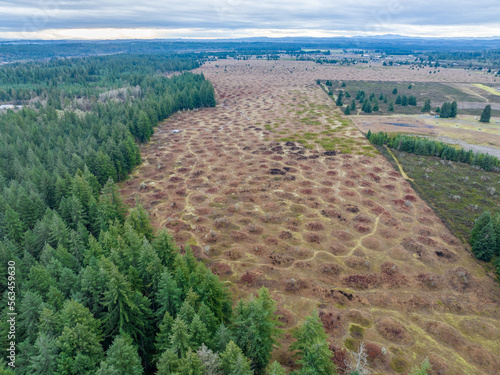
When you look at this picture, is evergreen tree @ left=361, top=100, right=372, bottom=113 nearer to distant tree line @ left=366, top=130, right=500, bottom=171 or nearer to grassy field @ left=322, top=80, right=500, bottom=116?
grassy field @ left=322, top=80, right=500, bottom=116

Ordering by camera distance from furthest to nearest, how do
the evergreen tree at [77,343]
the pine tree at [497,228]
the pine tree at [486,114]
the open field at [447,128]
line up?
the pine tree at [486,114] → the open field at [447,128] → the pine tree at [497,228] → the evergreen tree at [77,343]

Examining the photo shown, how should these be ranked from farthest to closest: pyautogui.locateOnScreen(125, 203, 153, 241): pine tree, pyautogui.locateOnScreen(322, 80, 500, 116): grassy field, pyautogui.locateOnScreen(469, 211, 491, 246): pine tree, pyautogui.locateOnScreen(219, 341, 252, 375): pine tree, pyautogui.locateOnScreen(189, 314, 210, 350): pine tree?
1. pyautogui.locateOnScreen(322, 80, 500, 116): grassy field
2. pyautogui.locateOnScreen(469, 211, 491, 246): pine tree
3. pyautogui.locateOnScreen(125, 203, 153, 241): pine tree
4. pyautogui.locateOnScreen(189, 314, 210, 350): pine tree
5. pyautogui.locateOnScreen(219, 341, 252, 375): pine tree

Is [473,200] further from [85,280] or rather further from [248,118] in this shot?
[248,118]

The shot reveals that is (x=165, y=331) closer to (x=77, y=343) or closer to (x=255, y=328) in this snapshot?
(x=77, y=343)

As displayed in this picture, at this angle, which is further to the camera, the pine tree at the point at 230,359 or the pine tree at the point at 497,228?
the pine tree at the point at 497,228

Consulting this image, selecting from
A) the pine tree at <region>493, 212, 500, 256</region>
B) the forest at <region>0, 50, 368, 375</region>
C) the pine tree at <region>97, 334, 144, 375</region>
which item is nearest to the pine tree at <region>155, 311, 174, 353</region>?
the forest at <region>0, 50, 368, 375</region>

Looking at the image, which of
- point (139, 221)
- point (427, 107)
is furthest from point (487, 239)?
point (427, 107)

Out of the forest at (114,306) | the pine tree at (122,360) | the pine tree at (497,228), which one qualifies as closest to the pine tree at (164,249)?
the forest at (114,306)

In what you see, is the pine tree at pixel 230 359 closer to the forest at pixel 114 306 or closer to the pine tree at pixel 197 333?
the forest at pixel 114 306
